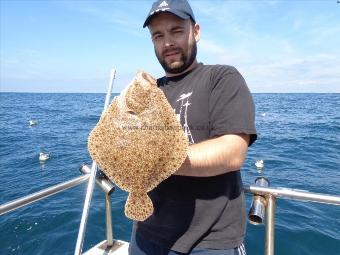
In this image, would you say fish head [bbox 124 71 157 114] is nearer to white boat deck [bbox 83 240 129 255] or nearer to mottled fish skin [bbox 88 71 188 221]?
mottled fish skin [bbox 88 71 188 221]

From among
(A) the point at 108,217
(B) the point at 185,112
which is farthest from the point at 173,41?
(A) the point at 108,217

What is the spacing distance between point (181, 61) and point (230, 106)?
2.25 ft

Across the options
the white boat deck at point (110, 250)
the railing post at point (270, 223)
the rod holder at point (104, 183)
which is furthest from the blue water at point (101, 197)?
the rod holder at point (104, 183)

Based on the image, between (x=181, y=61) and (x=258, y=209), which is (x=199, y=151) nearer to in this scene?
(x=181, y=61)

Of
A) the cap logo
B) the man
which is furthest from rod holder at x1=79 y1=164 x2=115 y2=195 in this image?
the cap logo

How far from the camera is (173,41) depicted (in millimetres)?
2609

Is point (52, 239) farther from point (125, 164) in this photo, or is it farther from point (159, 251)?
point (125, 164)

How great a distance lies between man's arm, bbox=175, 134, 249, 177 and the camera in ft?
6.79

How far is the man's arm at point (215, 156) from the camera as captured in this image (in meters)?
2.07

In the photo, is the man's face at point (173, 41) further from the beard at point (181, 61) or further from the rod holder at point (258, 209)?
the rod holder at point (258, 209)

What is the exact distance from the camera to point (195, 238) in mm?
2404

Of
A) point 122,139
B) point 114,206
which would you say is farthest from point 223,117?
point 114,206

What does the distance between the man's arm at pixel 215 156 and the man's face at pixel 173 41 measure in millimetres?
848

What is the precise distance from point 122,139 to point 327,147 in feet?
65.3
